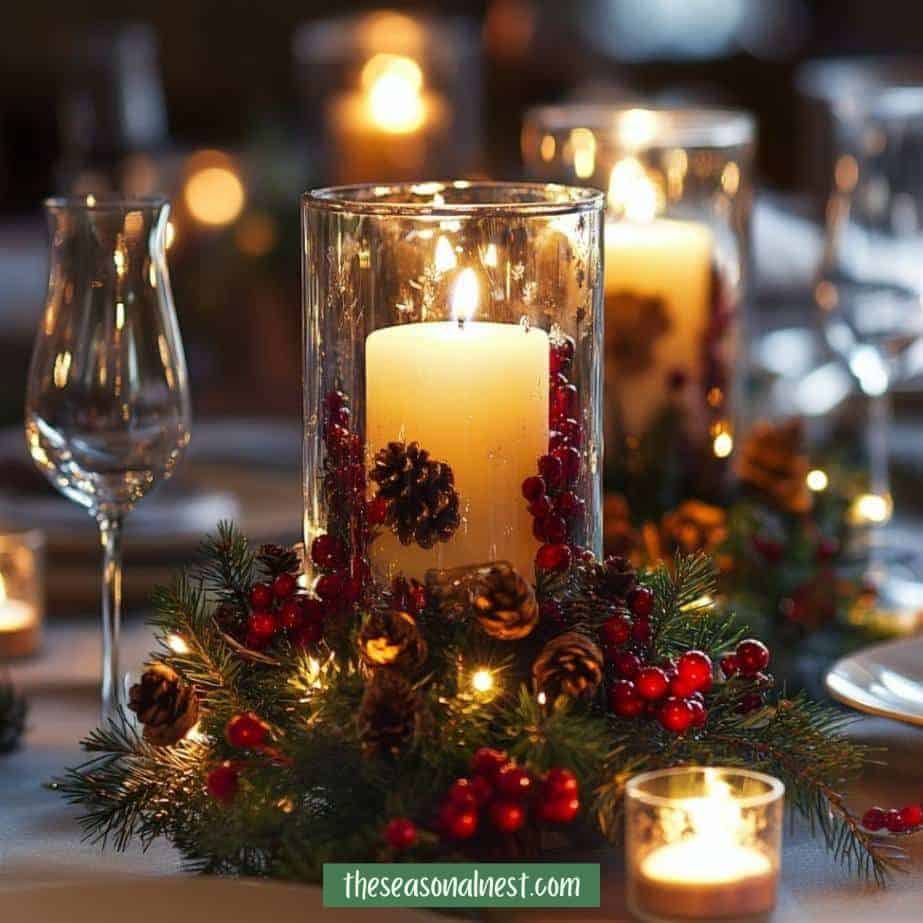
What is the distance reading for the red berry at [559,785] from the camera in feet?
2.40

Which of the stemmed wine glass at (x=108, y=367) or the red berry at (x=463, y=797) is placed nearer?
the red berry at (x=463, y=797)

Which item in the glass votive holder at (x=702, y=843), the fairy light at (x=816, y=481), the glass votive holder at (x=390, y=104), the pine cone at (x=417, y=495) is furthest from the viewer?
the glass votive holder at (x=390, y=104)

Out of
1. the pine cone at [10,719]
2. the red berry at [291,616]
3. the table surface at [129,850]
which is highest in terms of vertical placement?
the red berry at [291,616]

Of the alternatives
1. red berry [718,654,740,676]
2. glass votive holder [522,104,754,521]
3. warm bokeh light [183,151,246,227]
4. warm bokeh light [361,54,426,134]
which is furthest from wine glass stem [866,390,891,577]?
warm bokeh light [361,54,426,134]

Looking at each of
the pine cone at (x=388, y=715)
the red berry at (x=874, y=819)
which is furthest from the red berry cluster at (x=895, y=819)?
the pine cone at (x=388, y=715)

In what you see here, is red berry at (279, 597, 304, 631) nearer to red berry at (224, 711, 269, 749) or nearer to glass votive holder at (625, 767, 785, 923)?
red berry at (224, 711, 269, 749)

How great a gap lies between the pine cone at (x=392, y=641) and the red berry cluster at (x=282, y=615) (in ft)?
0.19

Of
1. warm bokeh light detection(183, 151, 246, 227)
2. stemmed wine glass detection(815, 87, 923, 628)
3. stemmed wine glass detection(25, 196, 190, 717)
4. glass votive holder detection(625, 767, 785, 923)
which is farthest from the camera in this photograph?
warm bokeh light detection(183, 151, 246, 227)

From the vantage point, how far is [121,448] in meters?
0.97

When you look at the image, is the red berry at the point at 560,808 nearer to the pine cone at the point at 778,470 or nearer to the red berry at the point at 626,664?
the red berry at the point at 626,664

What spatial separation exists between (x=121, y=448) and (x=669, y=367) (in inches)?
17.6

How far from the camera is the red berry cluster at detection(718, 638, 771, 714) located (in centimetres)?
82

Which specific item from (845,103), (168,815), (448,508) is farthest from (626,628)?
(845,103)

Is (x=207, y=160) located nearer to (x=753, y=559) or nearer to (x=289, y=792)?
(x=753, y=559)
